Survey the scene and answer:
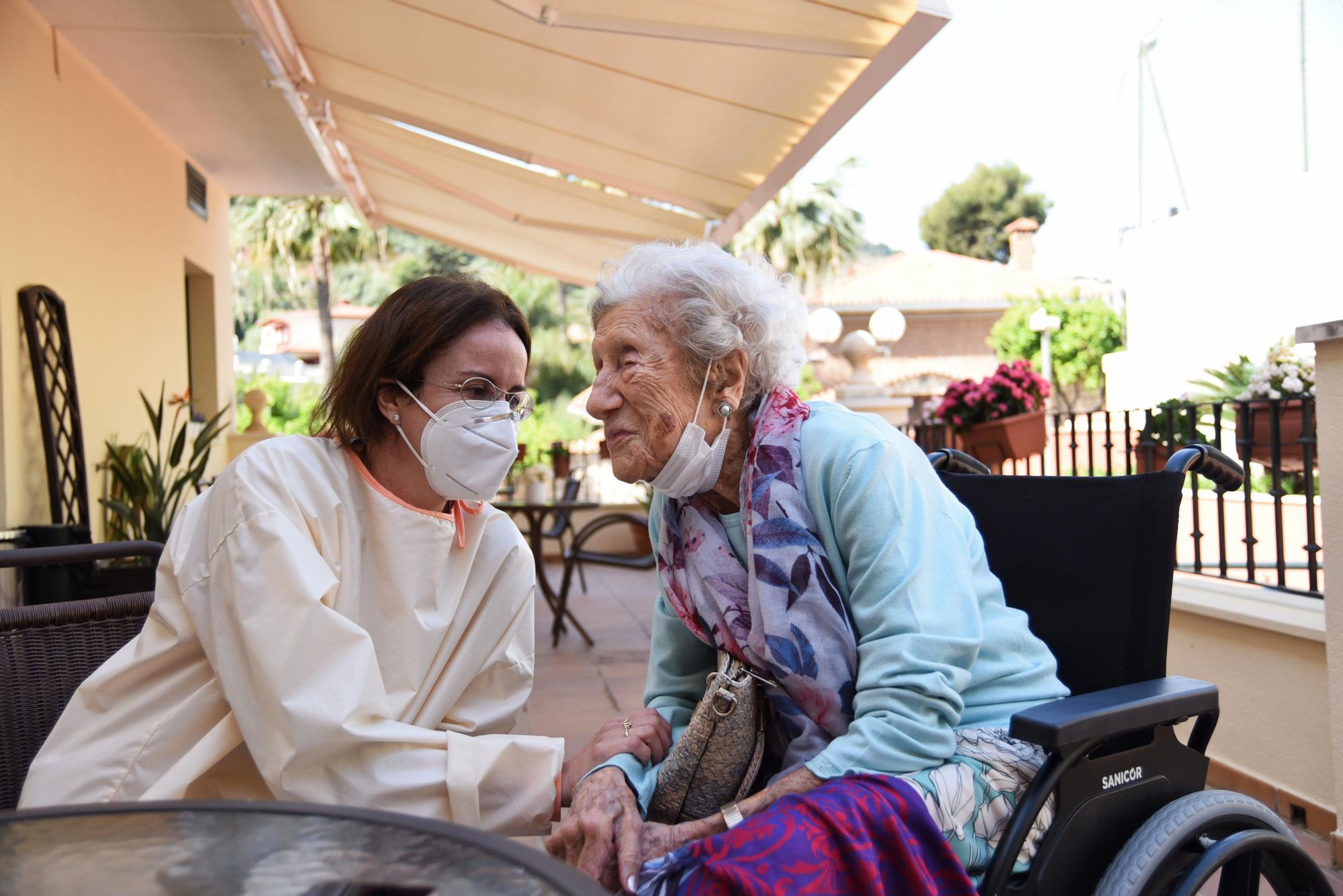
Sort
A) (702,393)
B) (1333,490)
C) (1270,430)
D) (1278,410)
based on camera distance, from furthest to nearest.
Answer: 1. (1270,430)
2. (1278,410)
3. (1333,490)
4. (702,393)

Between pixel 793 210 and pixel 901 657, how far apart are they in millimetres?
24914

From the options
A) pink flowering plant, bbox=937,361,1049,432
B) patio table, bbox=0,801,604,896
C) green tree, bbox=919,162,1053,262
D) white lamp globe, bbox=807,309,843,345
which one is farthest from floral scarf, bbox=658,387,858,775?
green tree, bbox=919,162,1053,262

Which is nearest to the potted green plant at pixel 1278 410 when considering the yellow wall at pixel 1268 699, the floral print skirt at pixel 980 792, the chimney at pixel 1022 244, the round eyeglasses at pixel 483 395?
the yellow wall at pixel 1268 699

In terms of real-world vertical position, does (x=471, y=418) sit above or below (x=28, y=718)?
above

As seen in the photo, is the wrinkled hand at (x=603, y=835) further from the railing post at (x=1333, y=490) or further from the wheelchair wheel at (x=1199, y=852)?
the railing post at (x=1333, y=490)

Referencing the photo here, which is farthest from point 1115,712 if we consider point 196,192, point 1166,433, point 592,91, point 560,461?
point 560,461

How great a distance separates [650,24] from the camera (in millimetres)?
4285

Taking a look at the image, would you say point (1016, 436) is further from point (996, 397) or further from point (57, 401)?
point (57, 401)

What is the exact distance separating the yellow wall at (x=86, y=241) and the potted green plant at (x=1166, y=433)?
4579 mm

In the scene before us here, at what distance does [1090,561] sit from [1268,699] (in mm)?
1819

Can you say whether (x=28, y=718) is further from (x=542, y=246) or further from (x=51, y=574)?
(x=542, y=246)

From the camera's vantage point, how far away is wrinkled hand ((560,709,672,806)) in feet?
5.26

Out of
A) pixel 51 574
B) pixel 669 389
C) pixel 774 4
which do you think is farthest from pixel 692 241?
pixel 51 574

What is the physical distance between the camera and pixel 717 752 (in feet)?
5.11
